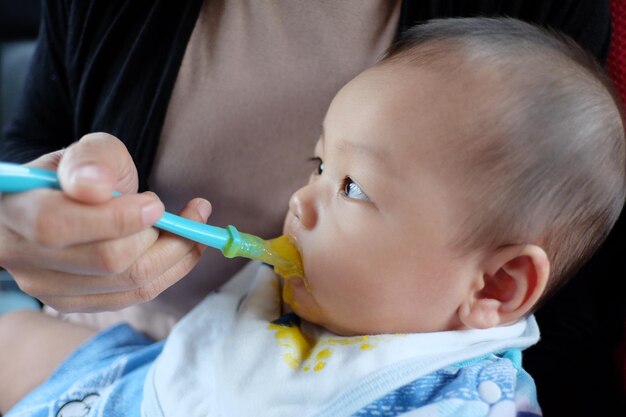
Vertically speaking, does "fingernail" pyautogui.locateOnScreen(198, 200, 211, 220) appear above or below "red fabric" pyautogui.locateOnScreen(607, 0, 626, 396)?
below

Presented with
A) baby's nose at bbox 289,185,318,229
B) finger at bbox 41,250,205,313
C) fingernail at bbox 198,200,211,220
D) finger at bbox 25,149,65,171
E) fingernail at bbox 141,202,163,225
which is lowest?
finger at bbox 41,250,205,313

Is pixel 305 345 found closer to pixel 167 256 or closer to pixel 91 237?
pixel 167 256

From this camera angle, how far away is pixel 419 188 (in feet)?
2.51

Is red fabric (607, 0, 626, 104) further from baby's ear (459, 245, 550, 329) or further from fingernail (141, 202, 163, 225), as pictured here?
fingernail (141, 202, 163, 225)

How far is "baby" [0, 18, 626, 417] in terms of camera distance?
0.75 m

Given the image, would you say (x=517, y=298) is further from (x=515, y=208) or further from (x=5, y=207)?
(x=5, y=207)

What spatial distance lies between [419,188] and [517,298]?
0.19m

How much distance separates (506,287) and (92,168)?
0.51m

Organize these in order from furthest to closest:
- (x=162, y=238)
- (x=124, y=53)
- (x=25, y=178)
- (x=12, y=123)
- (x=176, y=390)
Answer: (x=12, y=123)
(x=124, y=53)
(x=176, y=390)
(x=162, y=238)
(x=25, y=178)

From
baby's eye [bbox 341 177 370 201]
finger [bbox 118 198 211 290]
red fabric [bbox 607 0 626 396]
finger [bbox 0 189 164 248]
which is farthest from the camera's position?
red fabric [bbox 607 0 626 396]

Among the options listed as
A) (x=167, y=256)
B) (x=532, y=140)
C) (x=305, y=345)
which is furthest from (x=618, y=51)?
(x=167, y=256)

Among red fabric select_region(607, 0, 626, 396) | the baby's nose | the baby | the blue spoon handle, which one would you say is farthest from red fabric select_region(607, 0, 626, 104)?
the blue spoon handle

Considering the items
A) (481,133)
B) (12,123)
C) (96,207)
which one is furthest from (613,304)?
(12,123)

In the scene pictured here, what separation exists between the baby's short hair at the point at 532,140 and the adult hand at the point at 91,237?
13.0 inches
